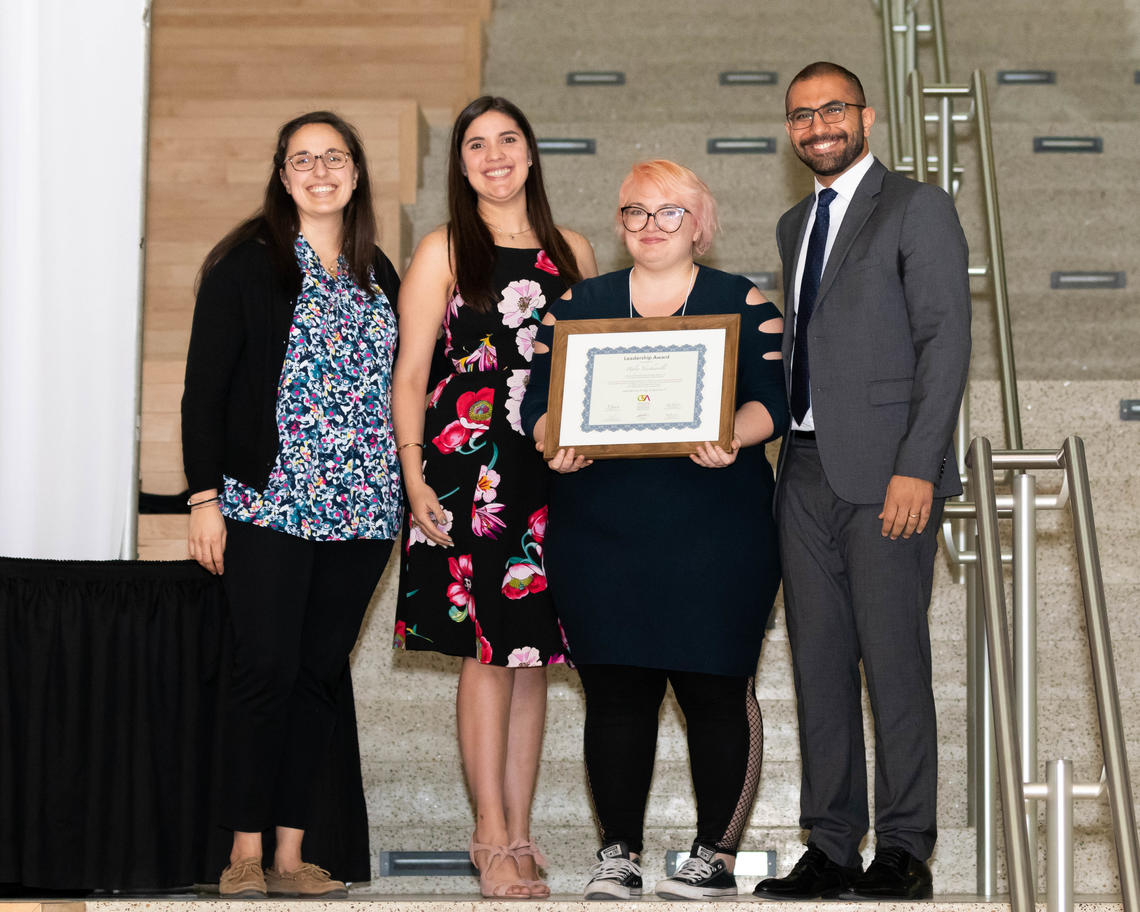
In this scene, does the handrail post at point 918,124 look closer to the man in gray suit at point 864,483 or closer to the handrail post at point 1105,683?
the man in gray suit at point 864,483

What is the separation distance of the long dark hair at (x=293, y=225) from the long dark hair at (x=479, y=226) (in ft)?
0.55

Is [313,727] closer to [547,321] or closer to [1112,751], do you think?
[547,321]

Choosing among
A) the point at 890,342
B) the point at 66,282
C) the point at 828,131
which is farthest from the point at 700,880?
the point at 66,282

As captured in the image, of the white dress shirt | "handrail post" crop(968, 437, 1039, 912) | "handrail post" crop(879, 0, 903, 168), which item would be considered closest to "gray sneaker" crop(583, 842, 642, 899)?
"handrail post" crop(968, 437, 1039, 912)

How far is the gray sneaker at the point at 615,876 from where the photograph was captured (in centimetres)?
259

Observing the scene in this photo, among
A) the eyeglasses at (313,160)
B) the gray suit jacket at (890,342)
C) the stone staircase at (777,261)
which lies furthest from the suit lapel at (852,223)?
the stone staircase at (777,261)

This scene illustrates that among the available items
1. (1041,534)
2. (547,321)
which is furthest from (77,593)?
(1041,534)

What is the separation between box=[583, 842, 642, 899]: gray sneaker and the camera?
Answer: 102 inches

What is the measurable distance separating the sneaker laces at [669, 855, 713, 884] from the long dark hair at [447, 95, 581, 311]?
110cm

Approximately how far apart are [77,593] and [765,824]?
1.60 meters

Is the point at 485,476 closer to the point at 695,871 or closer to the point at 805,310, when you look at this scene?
the point at 805,310

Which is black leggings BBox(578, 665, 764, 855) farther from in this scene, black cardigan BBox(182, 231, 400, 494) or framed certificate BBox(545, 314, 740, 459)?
black cardigan BBox(182, 231, 400, 494)

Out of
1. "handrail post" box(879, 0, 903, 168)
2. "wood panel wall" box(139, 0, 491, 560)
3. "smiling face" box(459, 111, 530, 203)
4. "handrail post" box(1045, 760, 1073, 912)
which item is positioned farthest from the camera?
"wood panel wall" box(139, 0, 491, 560)

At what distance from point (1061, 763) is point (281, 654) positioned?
1341mm
